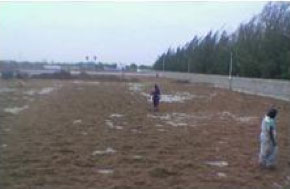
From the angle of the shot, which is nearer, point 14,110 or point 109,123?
point 109,123

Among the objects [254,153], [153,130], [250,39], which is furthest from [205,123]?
[250,39]

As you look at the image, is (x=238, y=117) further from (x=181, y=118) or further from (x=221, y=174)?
(x=221, y=174)

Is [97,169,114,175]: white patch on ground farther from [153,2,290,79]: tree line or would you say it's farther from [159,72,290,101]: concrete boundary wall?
[153,2,290,79]: tree line

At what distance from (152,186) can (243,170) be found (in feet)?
8.78

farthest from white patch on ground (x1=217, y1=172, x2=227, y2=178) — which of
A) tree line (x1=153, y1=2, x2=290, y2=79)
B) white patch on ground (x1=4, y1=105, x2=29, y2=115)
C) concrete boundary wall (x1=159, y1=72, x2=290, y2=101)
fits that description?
tree line (x1=153, y1=2, x2=290, y2=79)

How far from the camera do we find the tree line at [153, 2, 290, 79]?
1853 inches

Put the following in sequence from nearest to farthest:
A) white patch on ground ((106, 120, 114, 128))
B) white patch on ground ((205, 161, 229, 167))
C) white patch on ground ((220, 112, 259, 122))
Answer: white patch on ground ((205, 161, 229, 167)), white patch on ground ((106, 120, 114, 128)), white patch on ground ((220, 112, 259, 122))

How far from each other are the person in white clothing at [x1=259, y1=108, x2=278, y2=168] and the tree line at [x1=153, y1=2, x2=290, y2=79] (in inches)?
1283

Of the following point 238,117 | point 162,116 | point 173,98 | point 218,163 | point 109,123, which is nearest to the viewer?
point 218,163

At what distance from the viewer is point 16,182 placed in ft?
32.4

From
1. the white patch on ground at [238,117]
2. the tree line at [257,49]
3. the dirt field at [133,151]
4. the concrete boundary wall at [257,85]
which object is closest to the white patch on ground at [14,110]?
the dirt field at [133,151]

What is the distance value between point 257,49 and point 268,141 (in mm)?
42041

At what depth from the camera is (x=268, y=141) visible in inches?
467

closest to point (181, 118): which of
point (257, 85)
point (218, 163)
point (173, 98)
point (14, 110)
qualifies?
point (14, 110)
